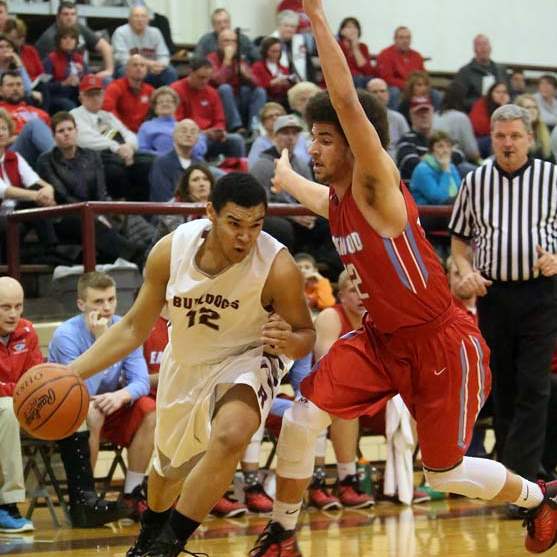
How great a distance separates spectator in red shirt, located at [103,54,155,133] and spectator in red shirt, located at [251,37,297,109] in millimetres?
1756

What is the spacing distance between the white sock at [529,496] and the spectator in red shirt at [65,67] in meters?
7.64

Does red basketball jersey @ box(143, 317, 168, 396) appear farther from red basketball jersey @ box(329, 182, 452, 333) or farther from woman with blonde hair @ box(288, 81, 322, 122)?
woman with blonde hair @ box(288, 81, 322, 122)

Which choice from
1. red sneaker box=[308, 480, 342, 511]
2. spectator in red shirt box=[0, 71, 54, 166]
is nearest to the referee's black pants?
red sneaker box=[308, 480, 342, 511]

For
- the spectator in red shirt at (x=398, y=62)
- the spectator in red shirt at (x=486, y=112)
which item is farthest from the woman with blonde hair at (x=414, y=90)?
the spectator in red shirt at (x=398, y=62)

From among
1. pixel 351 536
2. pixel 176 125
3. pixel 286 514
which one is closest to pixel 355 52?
pixel 176 125

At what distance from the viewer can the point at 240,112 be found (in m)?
13.0

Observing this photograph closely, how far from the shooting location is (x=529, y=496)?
537cm

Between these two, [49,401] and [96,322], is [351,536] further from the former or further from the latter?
[49,401]

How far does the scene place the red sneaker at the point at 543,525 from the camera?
5426 millimetres

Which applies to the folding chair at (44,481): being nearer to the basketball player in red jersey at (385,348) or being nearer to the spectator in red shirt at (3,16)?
the basketball player in red jersey at (385,348)

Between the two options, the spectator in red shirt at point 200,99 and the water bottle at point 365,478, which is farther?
the spectator in red shirt at point 200,99

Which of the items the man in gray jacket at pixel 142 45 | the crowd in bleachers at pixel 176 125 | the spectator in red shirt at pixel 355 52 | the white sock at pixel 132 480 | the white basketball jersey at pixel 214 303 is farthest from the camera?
the spectator in red shirt at pixel 355 52

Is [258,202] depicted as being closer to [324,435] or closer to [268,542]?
[268,542]

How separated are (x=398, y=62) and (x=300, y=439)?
34.1ft
